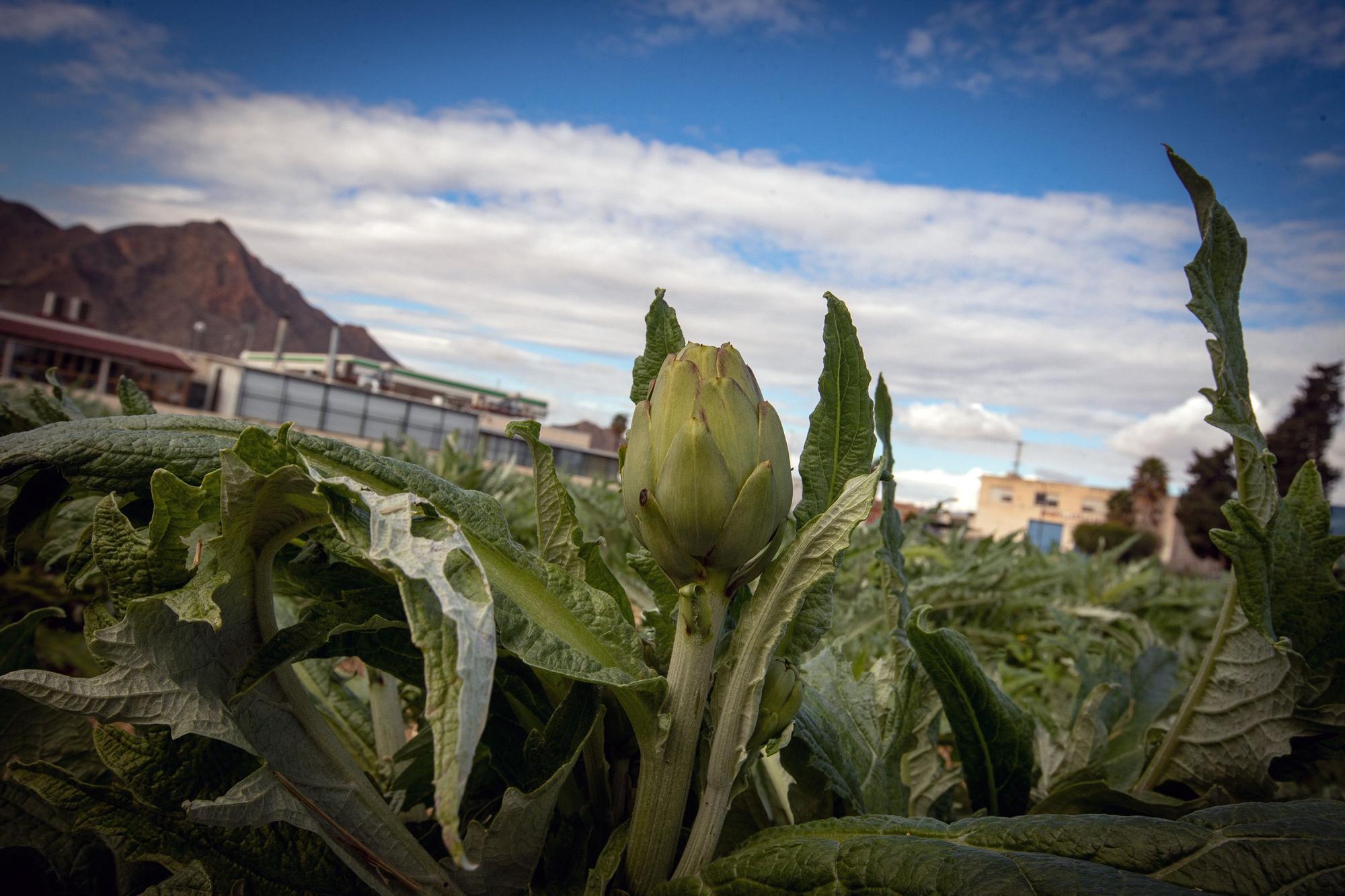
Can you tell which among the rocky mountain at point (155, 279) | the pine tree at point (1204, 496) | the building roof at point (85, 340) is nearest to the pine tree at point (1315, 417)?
the pine tree at point (1204, 496)

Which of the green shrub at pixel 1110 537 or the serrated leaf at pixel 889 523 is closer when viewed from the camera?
the serrated leaf at pixel 889 523

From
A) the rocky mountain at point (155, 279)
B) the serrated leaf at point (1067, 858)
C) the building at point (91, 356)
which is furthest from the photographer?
the rocky mountain at point (155, 279)

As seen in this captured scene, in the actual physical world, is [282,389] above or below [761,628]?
above

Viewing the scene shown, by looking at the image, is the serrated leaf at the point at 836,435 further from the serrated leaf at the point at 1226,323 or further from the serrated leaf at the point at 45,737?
the serrated leaf at the point at 45,737

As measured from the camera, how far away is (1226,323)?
82 cm

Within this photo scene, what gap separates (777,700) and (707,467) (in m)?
0.21

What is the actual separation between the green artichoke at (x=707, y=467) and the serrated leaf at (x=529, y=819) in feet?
0.45

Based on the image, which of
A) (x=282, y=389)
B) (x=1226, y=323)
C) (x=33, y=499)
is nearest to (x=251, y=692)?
(x=33, y=499)

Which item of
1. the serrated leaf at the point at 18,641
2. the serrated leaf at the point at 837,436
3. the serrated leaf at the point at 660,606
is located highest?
the serrated leaf at the point at 837,436

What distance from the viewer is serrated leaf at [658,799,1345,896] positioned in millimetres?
531

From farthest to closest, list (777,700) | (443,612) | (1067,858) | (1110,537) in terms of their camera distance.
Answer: (1110,537) → (777,700) → (1067,858) → (443,612)

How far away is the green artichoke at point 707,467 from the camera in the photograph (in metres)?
0.59

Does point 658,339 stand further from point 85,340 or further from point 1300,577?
point 85,340

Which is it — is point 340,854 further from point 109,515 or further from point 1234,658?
point 1234,658
